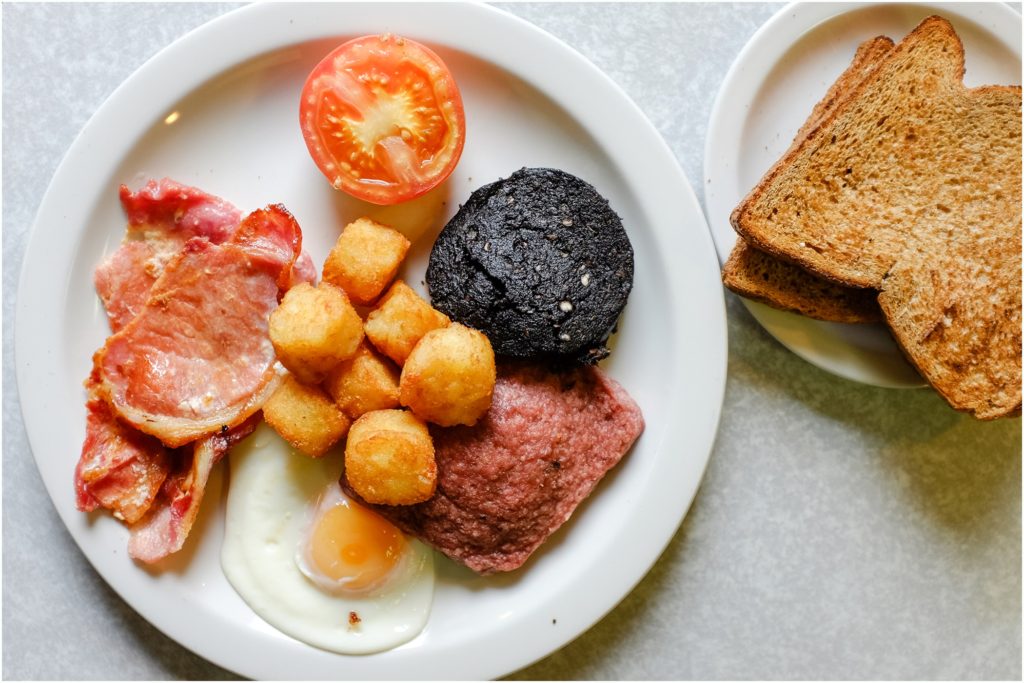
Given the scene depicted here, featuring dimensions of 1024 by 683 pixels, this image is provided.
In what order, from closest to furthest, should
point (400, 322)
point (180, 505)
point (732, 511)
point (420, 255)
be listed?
1. point (400, 322)
2. point (180, 505)
3. point (420, 255)
4. point (732, 511)

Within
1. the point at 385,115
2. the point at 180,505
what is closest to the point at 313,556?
the point at 180,505

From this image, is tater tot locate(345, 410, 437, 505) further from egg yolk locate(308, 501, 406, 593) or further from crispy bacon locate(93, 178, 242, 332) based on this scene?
crispy bacon locate(93, 178, 242, 332)

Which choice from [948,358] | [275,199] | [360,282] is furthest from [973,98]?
[275,199]

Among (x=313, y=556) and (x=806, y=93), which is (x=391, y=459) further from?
(x=806, y=93)

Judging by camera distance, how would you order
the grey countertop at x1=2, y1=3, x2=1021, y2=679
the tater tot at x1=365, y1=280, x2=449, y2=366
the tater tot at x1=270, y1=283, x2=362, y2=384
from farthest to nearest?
the grey countertop at x1=2, y1=3, x2=1021, y2=679 → the tater tot at x1=365, y1=280, x2=449, y2=366 → the tater tot at x1=270, y1=283, x2=362, y2=384

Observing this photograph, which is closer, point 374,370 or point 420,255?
point 374,370

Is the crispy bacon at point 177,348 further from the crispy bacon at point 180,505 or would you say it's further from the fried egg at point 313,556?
the fried egg at point 313,556

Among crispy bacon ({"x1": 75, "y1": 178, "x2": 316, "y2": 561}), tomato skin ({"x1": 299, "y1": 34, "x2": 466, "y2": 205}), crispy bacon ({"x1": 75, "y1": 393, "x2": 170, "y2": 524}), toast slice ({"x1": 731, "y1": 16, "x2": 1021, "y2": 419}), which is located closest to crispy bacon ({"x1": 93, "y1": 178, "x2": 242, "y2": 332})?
crispy bacon ({"x1": 75, "y1": 178, "x2": 316, "y2": 561})
